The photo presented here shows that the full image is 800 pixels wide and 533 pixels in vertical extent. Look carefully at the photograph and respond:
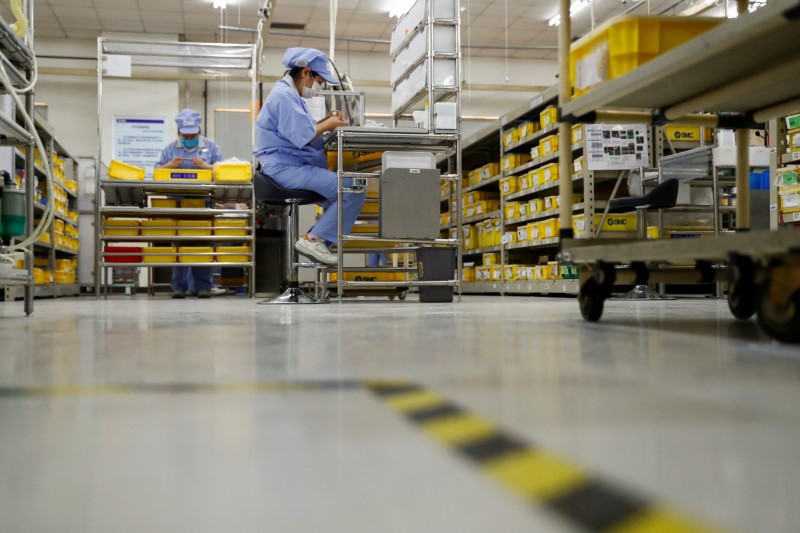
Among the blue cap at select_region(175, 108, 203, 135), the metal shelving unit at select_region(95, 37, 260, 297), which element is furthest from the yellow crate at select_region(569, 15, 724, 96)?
the blue cap at select_region(175, 108, 203, 135)

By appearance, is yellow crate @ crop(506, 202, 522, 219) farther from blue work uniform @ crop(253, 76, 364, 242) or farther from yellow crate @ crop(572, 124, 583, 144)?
blue work uniform @ crop(253, 76, 364, 242)

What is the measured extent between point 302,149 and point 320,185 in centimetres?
30

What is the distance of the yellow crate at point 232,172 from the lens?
6262 mm

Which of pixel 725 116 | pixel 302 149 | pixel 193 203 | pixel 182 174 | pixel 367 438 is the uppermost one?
pixel 182 174

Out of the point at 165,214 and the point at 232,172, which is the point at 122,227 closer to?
the point at 165,214

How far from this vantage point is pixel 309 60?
14.9ft

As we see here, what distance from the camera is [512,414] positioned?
76 cm

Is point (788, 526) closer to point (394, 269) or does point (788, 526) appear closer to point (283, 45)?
point (394, 269)

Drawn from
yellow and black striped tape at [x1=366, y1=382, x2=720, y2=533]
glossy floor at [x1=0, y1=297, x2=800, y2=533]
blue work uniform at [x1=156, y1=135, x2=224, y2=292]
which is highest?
blue work uniform at [x1=156, y1=135, x2=224, y2=292]

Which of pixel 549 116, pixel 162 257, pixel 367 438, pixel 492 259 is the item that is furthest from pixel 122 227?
pixel 367 438

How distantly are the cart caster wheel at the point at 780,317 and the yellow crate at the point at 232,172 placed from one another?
5.30 m

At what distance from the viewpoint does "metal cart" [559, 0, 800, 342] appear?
147 cm

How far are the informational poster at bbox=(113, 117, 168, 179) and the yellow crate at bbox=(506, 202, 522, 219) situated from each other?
6.83m

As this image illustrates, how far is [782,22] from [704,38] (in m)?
0.23
